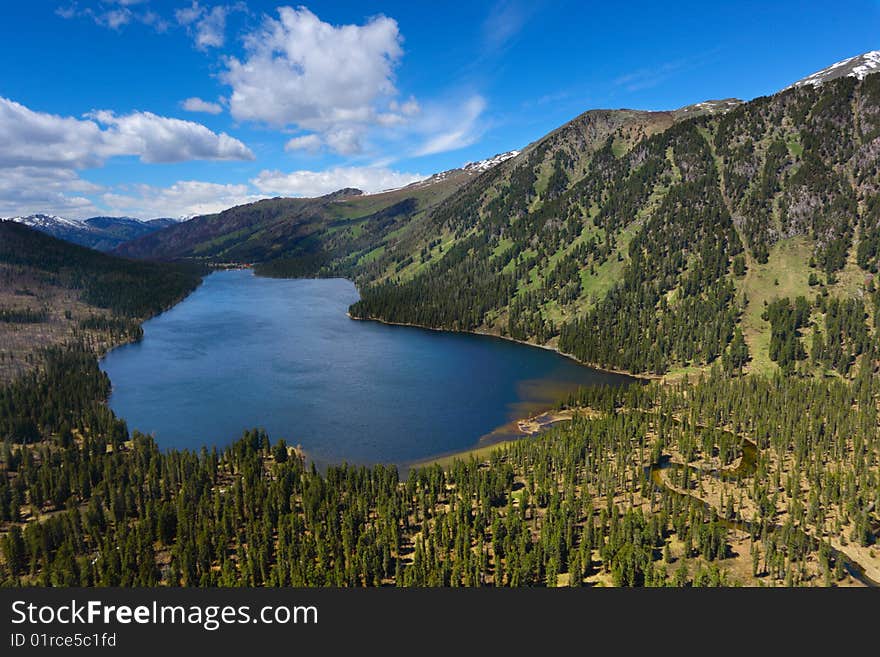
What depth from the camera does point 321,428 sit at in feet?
430

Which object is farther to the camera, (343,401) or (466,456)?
(343,401)

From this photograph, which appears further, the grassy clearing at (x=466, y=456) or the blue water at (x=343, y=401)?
the blue water at (x=343, y=401)

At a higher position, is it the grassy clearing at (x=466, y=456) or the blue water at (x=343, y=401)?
the blue water at (x=343, y=401)

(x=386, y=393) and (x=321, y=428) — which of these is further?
(x=386, y=393)

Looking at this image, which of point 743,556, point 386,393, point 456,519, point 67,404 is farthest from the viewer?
point 386,393

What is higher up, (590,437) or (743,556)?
(590,437)

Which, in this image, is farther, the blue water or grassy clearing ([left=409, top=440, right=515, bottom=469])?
the blue water

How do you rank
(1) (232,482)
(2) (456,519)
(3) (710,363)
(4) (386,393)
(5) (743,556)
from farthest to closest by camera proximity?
(3) (710,363)
(4) (386,393)
(1) (232,482)
(2) (456,519)
(5) (743,556)

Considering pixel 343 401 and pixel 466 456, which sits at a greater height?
pixel 343 401

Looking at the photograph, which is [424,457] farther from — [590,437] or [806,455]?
[806,455]

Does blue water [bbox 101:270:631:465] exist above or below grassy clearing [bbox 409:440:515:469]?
above

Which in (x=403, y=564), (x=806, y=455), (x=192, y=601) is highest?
(x=192, y=601)

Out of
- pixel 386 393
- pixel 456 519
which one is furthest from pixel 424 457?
pixel 386 393

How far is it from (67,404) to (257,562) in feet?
359
